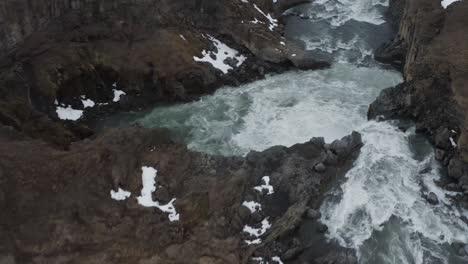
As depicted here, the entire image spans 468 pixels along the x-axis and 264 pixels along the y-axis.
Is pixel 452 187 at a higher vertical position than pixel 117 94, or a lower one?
higher

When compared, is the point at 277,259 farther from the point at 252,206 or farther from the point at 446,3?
the point at 446,3

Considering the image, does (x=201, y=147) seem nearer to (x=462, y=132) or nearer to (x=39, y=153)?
(x=39, y=153)

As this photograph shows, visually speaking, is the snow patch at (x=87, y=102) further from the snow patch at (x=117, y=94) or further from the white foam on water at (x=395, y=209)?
the white foam on water at (x=395, y=209)

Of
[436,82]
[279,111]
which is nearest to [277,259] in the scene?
[279,111]

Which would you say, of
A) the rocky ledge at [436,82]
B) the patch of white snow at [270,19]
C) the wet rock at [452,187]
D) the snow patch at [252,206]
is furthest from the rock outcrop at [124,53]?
the wet rock at [452,187]

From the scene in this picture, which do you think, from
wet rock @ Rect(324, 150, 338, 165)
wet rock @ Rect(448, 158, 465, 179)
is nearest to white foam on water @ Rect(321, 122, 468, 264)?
wet rock @ Rect(448, 158, 465, 179)

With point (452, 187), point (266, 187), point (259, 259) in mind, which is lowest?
point (259, 259)

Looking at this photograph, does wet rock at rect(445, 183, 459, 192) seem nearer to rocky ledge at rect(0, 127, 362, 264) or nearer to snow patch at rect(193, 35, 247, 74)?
rocky ledge at rect(0, 127, 362, 264)
